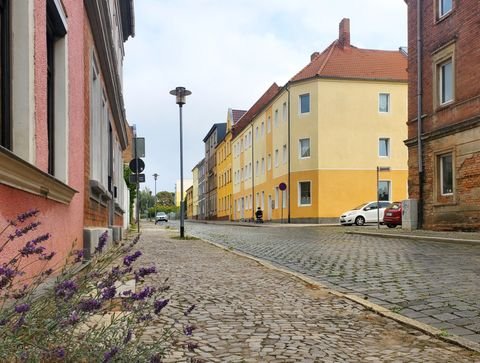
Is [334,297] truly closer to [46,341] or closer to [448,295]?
[448,295]

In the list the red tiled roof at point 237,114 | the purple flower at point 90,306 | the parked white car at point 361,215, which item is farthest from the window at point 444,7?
the red tiled roof at point 237,114

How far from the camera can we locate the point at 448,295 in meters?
5.95

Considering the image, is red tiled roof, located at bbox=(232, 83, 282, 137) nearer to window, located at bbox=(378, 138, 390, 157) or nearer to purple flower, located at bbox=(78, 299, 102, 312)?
window, located at bbox=(378, 138, 390, 157)

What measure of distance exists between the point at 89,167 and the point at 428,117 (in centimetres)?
1535

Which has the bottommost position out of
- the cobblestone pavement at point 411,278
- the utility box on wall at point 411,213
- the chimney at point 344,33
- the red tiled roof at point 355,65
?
the cobblestone pavement at point 411,278

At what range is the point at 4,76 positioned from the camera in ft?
14.3

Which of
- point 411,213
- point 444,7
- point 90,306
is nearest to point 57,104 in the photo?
point 90,306

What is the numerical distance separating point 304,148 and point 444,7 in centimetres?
1897

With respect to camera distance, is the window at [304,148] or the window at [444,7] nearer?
the window at [444,7]

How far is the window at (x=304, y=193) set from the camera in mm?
37656

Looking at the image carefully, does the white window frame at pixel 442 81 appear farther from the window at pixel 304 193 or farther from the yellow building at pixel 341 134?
the window at pixel 304 193

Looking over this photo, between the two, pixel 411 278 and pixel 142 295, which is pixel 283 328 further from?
pixel 411 278

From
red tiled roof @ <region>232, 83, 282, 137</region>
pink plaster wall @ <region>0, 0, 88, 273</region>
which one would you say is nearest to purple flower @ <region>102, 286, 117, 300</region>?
pink plaster wall @ <region>0, 0, 88, 273</region>

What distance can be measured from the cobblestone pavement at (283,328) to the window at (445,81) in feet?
49.9
